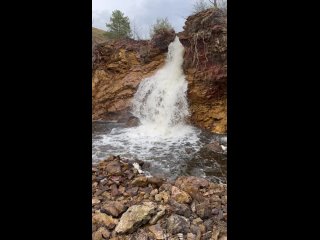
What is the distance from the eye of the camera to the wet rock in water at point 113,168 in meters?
3.79

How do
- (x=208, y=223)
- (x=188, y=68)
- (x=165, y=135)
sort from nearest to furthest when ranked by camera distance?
(x=208, y=223) → (x=165, y=135) → (x=188, y=68)

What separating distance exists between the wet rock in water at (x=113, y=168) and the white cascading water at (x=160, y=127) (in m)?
0.67

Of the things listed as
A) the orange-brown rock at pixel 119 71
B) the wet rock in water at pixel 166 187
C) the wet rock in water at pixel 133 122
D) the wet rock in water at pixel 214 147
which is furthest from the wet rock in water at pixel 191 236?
the orange-brown rock at pixel 119 71

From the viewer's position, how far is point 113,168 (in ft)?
12.8

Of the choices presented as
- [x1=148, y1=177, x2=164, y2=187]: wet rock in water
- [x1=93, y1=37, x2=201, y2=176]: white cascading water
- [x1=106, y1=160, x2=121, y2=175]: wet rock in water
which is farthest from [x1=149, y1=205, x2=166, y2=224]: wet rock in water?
[x1=93, y1=37, x2=201, y2=176]: white cascading water

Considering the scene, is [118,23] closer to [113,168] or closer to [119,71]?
[119,71]

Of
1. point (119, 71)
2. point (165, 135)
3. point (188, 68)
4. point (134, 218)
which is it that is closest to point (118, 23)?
point (119, 71)

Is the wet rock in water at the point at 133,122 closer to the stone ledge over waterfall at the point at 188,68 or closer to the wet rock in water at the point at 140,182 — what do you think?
the stone ledge over waterfall at the point at 188,68

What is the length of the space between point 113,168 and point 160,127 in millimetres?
3039
